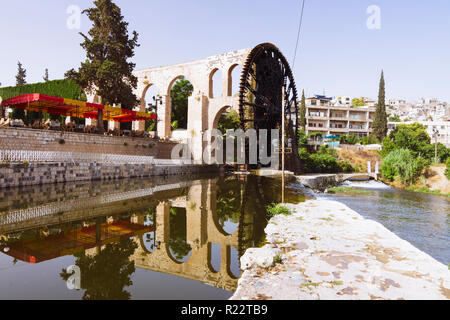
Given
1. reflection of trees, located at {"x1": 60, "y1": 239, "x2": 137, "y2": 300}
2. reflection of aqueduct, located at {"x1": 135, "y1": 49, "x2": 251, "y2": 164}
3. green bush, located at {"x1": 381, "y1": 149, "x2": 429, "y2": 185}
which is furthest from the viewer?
reflection of aqueduct, located at {"x1": 135, "y1": 49, "x2": 251, "y2": 164}

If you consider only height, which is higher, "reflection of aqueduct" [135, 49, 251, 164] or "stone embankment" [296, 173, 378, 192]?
"reflection of aqueduct" [135, 49, 251, 164]

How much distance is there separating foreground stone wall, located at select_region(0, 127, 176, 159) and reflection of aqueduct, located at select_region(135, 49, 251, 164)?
133 inches

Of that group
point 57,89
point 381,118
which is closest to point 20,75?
point 57,89

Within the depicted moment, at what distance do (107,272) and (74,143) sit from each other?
34.2 feet

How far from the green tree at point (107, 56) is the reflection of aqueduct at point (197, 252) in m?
11.0

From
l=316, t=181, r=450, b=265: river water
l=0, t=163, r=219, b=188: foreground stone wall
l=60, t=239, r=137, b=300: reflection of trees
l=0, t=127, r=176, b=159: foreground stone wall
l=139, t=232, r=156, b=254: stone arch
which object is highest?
l=0, t=127, r=176, b=159: foreground stone wall

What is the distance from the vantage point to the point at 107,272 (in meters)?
2.67

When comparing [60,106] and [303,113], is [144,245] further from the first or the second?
[303,113]

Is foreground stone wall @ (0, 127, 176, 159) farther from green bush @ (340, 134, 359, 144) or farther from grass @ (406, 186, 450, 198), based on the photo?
green bush @ (340, 134, 359, 144)

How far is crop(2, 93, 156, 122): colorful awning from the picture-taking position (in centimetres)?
1092

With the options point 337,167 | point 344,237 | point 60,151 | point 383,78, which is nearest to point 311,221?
point 344,237

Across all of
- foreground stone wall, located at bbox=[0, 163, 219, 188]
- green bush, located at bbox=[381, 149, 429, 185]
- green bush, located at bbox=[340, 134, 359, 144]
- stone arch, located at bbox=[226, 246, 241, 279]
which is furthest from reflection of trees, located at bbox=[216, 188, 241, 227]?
green bush, located at bbox=[340, 134, 359, 144]

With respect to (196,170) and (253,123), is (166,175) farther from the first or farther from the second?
(253,123)
